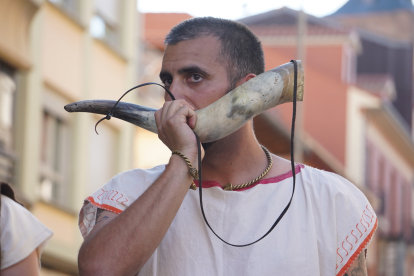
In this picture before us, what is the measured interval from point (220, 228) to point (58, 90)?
984 centimetres

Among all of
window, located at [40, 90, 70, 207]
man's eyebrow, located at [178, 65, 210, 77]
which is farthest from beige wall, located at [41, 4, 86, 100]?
man's eyebrow, located at [178, 65, 210, 77]

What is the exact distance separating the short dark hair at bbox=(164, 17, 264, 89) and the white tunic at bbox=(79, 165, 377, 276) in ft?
1.54

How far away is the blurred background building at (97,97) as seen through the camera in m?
11.3

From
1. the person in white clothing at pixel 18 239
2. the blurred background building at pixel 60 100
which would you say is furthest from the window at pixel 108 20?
the person in white clothing at pixel 18 239

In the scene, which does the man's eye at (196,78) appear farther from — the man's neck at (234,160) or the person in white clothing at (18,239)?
the person in white clothing at (18,239)

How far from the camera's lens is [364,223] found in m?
3.14

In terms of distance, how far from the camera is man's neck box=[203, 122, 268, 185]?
10.7 feet

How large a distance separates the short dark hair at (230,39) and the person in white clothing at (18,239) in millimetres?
969

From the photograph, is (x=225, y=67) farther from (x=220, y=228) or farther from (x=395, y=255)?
(x=395, y=255)

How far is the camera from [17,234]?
11.5 ft

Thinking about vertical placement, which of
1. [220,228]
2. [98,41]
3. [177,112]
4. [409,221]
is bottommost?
[409,221]

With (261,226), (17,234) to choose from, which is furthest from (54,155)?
(261,226)

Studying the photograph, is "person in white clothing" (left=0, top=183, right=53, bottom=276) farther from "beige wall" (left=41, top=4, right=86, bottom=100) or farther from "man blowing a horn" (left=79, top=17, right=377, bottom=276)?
"beige wall" (left=41, top=4, right=86, bottom=100)

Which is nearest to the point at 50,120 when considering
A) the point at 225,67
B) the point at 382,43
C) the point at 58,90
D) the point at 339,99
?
the point at 58,90
